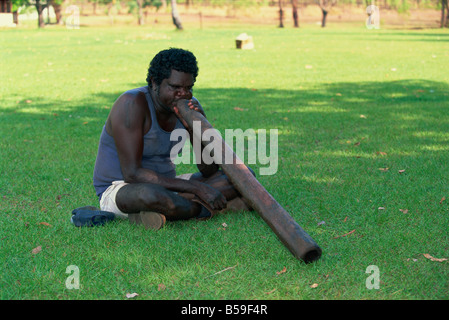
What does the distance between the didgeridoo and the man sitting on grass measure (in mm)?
160

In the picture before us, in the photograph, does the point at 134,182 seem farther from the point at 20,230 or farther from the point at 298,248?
the point at 298,248

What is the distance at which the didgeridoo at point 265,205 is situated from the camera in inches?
153

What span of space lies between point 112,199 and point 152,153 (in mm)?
514

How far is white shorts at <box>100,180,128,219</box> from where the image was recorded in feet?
15.5

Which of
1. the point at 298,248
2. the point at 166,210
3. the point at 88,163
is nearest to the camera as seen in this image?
the point at 298,248

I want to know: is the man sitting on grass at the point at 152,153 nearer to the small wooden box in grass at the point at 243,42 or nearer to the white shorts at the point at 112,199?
the white shorts at the point at 112,199

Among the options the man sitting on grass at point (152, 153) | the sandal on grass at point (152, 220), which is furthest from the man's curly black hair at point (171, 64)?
the sandal on grass at point (152, 220)

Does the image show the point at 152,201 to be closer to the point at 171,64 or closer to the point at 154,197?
the point at 154,197

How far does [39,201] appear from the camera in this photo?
5426mm

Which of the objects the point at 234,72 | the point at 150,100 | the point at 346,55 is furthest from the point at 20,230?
the point at 346,55

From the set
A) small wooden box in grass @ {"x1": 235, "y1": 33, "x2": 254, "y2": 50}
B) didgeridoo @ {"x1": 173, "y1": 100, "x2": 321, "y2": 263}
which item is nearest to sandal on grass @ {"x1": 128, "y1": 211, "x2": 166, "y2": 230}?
didgeridoo @ {"x1": 173, "y1": 100, "x2": 321, "y2": 263}

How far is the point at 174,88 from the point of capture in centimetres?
446

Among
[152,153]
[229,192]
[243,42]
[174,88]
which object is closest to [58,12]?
[243,42]
